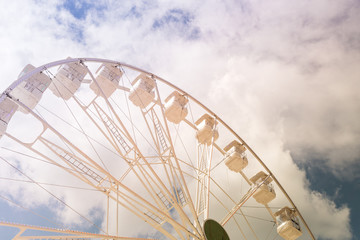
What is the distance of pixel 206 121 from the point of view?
688 inches

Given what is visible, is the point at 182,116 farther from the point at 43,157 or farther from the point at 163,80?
the point at 43,157

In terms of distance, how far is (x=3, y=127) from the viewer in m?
9.31

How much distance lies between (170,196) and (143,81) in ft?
21.3

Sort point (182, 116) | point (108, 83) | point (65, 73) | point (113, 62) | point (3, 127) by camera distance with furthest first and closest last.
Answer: point (182, 116), point (108, 83), point (113, 62), point (65, 73), point (3, 127)

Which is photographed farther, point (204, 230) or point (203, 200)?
point (203, 200)

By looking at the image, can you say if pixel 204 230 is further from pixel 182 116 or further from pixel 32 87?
pixel 32 87

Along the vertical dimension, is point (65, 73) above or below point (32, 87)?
above

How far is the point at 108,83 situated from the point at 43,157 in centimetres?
A: 506

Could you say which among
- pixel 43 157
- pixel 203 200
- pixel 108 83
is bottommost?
pixel 43 157

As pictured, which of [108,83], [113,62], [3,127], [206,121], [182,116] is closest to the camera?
[3,127]

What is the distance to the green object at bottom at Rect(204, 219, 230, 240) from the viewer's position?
1138 centimetres

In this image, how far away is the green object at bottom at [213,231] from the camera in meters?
11.4

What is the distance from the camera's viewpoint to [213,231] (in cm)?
1161

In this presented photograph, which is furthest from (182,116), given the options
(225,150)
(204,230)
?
(204,230)
